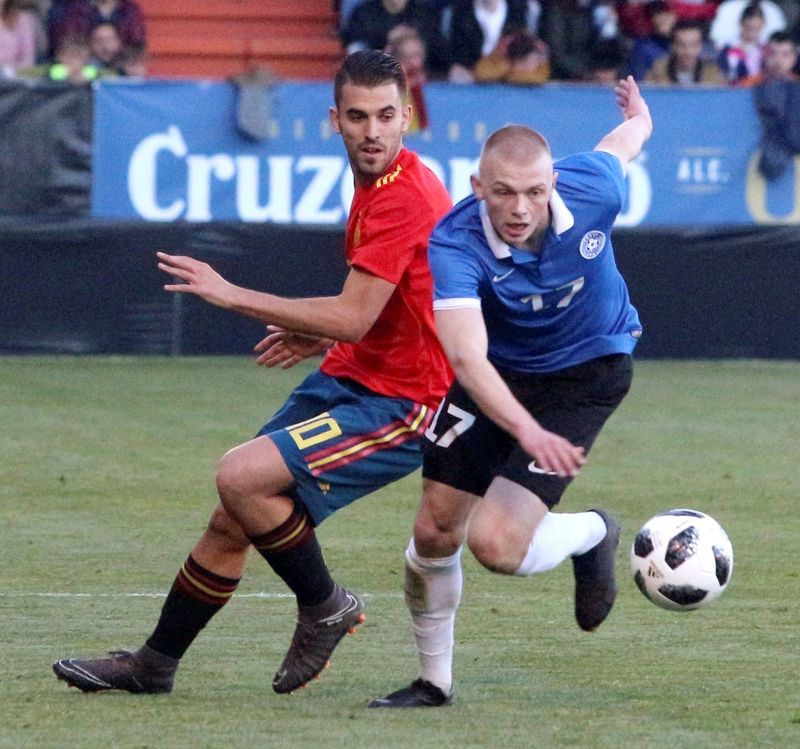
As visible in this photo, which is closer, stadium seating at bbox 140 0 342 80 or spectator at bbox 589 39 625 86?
spectator at bbox 589 39 625 86

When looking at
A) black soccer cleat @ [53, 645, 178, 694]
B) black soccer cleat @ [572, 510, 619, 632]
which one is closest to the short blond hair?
black soccer cleat @ [572, 510, 619, 632]

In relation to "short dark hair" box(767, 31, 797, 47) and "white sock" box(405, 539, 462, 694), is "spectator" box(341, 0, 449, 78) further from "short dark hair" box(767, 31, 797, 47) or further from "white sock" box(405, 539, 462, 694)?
"white sock" box(405, 539, 462, 694)

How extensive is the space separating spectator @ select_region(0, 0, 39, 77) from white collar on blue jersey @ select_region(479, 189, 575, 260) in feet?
37.0

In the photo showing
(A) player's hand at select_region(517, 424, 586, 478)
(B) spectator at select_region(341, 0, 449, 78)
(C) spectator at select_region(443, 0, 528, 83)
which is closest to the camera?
(A) player's hand at select_region(517, 424, 586, 478)

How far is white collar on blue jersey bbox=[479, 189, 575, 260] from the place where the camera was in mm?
5266

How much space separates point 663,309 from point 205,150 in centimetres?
378

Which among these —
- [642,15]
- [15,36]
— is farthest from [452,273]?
[642,15]

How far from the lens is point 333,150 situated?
49.7 feet

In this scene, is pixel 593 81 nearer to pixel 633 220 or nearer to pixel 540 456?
pixel 633 220

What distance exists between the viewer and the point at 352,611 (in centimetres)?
563

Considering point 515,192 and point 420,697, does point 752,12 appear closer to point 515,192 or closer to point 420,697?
point 515,192

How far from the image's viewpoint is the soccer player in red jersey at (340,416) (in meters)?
5.38

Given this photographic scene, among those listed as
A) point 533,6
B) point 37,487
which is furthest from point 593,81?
point 37,487

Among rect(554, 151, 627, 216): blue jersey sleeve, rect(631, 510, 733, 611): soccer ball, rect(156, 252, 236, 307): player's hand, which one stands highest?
rect(554, 151, 627, 216): blue jersey sleeve
